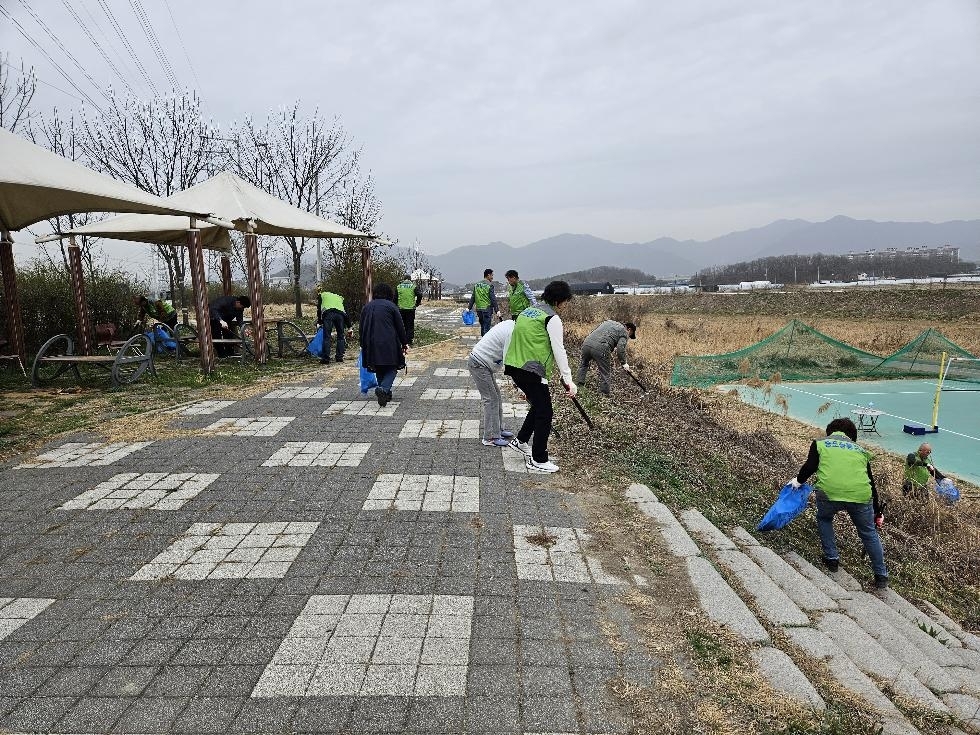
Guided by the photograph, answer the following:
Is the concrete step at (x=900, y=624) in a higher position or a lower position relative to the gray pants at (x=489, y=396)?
lower

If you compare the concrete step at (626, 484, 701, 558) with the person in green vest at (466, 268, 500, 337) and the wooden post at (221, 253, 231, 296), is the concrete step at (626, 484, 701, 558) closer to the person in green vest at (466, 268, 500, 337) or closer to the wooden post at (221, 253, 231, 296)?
the person in green vest at (466, 268, 500, 337)

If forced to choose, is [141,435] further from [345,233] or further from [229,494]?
[345,233]

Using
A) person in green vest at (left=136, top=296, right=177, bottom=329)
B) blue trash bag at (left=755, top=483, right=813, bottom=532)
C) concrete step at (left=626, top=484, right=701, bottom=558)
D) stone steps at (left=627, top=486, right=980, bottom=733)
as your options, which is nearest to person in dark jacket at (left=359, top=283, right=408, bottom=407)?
concrete step at (left=626, top=484, right=701, bottom=558)

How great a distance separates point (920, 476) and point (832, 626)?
438 centimetres

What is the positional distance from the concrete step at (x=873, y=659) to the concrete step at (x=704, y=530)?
779mm

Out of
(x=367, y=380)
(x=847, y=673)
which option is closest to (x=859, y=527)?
(x=847, y=673)

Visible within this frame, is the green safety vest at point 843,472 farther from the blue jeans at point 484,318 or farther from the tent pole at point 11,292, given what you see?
the tent pole at point 11,292

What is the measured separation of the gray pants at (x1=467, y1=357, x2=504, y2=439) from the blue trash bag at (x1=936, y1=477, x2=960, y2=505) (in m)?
4.65

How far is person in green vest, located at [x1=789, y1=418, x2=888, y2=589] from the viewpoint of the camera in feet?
14.7

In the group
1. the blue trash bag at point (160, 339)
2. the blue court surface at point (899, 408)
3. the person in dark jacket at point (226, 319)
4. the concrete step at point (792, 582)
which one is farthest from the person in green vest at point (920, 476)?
the blue trash bag at point (160, 339)

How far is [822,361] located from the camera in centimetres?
1592

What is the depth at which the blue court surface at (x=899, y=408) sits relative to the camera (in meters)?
9.15

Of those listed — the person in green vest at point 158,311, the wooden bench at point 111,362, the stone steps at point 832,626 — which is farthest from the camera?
the person in green vest at point 158,311

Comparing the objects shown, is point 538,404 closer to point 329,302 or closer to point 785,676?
point 785,676
